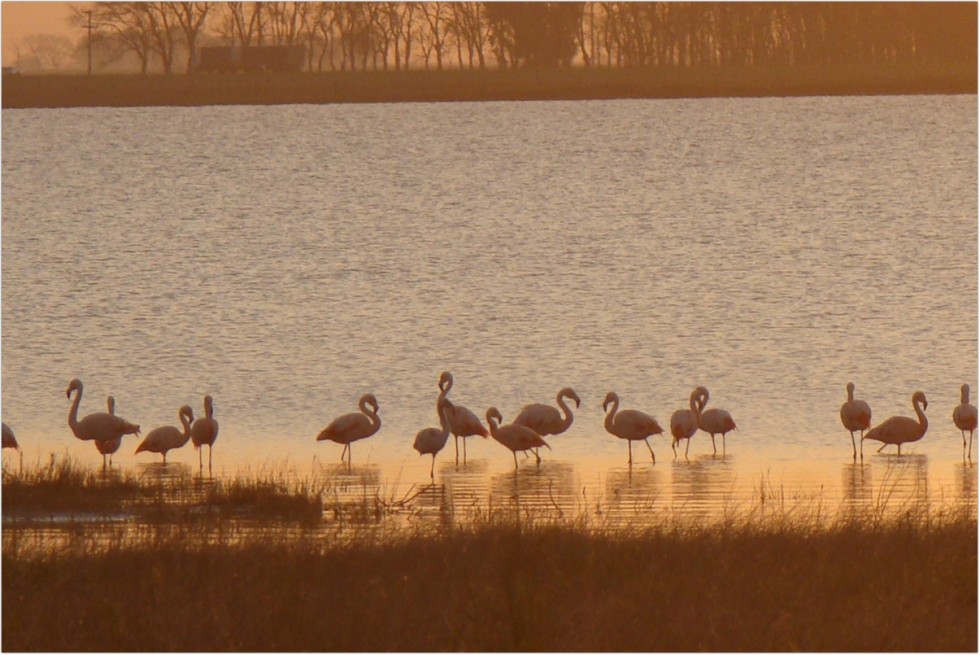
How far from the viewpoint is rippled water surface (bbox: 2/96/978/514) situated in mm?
18344

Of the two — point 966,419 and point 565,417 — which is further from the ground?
point 565,417

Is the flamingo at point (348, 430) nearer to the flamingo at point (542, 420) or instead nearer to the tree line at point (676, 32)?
the flamingo at point (542, 420)

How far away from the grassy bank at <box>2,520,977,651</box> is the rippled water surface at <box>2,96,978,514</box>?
3.35 meters

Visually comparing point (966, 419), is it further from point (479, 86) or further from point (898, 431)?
point (479, 86)

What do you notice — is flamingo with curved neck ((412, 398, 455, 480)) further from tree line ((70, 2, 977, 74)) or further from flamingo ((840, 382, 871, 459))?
tree line ((70, 2, 977, 74))

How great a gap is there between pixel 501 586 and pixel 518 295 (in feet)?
80.0

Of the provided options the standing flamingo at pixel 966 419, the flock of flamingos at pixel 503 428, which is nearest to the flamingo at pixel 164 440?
the flock of flamingos at pixel 503 428

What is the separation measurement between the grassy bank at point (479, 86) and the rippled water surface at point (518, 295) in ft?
71.4

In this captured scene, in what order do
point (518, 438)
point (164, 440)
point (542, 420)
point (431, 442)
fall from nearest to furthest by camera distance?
point (431, 442)
point (518, 438)
point (164, 440)
point (542, 420)

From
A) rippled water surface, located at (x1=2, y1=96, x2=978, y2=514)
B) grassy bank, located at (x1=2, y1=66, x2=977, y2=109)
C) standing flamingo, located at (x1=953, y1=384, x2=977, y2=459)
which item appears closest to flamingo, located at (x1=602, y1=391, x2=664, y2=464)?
rippled water surface, located at (x1=2, y1=96, x2=978, y2=514)

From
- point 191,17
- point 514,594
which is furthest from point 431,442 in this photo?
point 191,17

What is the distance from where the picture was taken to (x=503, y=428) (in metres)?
17.7

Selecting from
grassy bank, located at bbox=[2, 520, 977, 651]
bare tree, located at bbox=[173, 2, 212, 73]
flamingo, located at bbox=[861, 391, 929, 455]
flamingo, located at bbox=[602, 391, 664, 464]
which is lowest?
grassy bank, located at bbox=[2, 520, 977, 651]

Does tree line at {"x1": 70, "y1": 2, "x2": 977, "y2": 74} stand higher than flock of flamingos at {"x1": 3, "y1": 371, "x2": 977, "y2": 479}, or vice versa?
tree line at {"x1": 70, "y1": 2, "x2": 977, "y2": 74}
